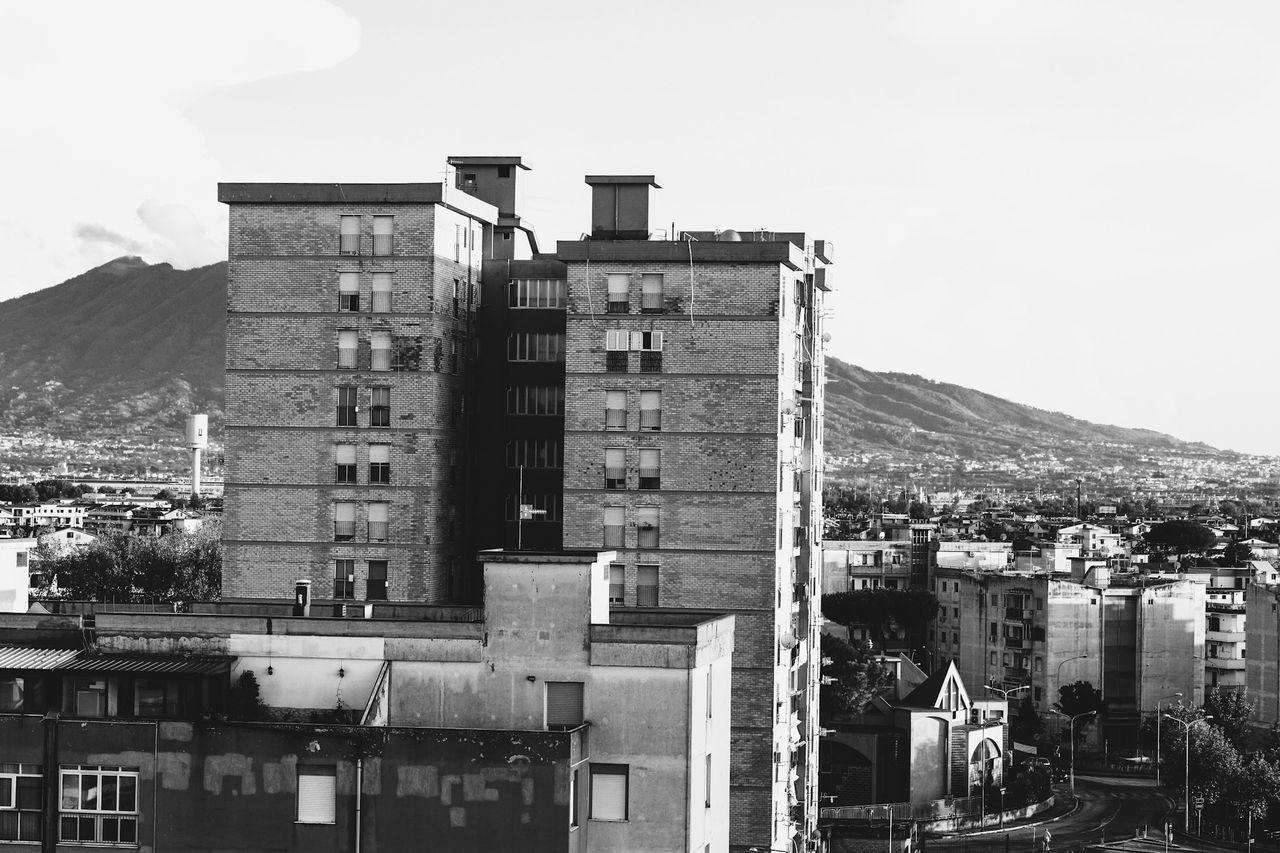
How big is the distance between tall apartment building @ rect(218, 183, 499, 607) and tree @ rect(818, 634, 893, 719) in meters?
53.8

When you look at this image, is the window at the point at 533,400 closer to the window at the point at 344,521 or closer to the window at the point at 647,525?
the window at the point at 647,525

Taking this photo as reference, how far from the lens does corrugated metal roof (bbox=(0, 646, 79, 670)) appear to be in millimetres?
44438

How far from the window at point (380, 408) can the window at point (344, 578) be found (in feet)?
17.0

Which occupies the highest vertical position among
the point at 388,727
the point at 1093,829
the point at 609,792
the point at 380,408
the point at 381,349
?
the point at 381,349

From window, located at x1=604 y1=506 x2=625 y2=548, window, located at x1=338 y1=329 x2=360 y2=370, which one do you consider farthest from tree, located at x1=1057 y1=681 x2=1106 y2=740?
window, located at x1=338 y1=329 x2=360 y2=370

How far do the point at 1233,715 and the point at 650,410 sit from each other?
71116mm

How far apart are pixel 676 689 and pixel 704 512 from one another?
31.4 meters

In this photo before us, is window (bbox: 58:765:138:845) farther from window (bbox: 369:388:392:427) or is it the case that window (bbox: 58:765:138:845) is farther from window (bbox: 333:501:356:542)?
window (bbox: 369:388:392:427)

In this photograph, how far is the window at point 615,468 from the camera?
247ft

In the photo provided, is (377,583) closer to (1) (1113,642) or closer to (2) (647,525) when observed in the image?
(2) (647,525)

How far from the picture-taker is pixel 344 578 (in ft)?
250

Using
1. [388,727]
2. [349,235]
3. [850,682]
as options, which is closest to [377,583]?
[349,235]

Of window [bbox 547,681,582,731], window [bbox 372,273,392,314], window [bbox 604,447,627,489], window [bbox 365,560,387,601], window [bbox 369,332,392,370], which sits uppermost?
window [bbox 372,273,392,314]

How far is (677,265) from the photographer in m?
74.8
